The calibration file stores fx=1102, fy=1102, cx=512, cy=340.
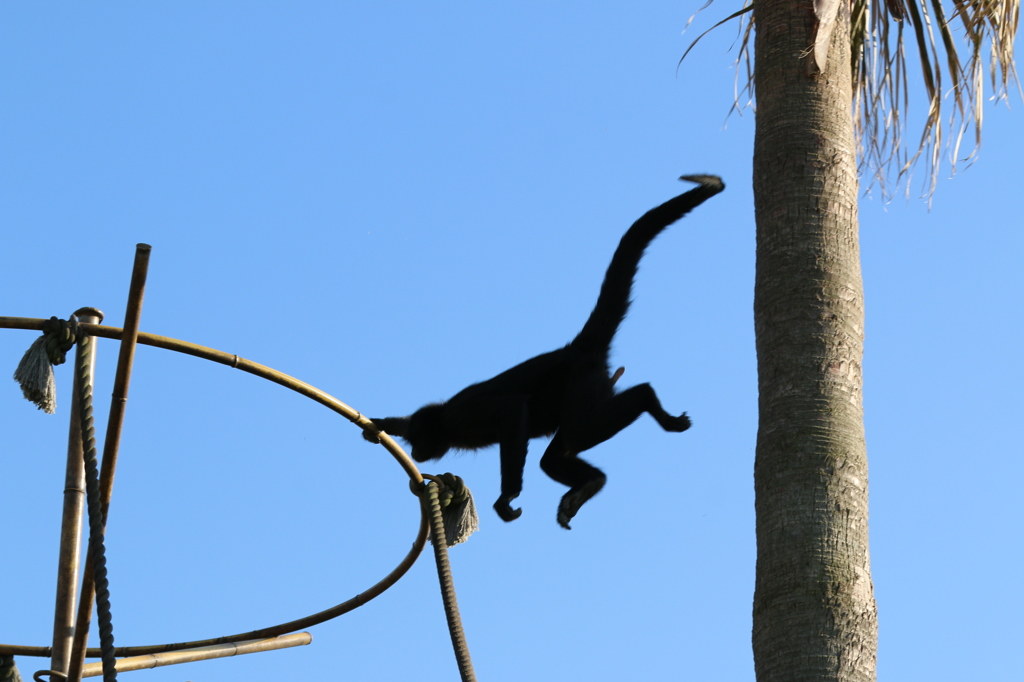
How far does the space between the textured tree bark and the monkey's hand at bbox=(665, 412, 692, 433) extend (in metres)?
2.07

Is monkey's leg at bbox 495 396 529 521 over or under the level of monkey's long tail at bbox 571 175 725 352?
under

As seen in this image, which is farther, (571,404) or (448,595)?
(571,404)

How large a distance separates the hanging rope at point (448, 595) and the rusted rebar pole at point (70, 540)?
1918 mm

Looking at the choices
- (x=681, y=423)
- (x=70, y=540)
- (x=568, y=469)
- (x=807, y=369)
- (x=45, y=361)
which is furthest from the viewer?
(x=568, y=469)

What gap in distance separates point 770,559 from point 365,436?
9.73ft

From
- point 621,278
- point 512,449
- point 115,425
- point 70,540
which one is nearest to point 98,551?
point 115,425

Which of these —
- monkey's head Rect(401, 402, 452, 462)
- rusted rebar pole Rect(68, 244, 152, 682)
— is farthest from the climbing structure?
monkey's head Rect(401, 402, 452, 462)

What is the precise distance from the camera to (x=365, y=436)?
6.16 m

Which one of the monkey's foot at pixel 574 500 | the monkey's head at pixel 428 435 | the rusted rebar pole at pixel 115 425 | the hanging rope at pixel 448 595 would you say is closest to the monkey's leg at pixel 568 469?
the monkey's foot at pixel 574 500

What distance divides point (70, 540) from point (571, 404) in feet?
9.44

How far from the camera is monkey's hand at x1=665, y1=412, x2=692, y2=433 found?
20.9 ft

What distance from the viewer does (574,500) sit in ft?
21.1

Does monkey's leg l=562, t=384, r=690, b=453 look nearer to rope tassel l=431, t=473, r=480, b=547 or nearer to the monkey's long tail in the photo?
the monkey's long tail

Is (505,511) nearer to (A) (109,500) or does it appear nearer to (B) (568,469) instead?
(B) (568,469)
